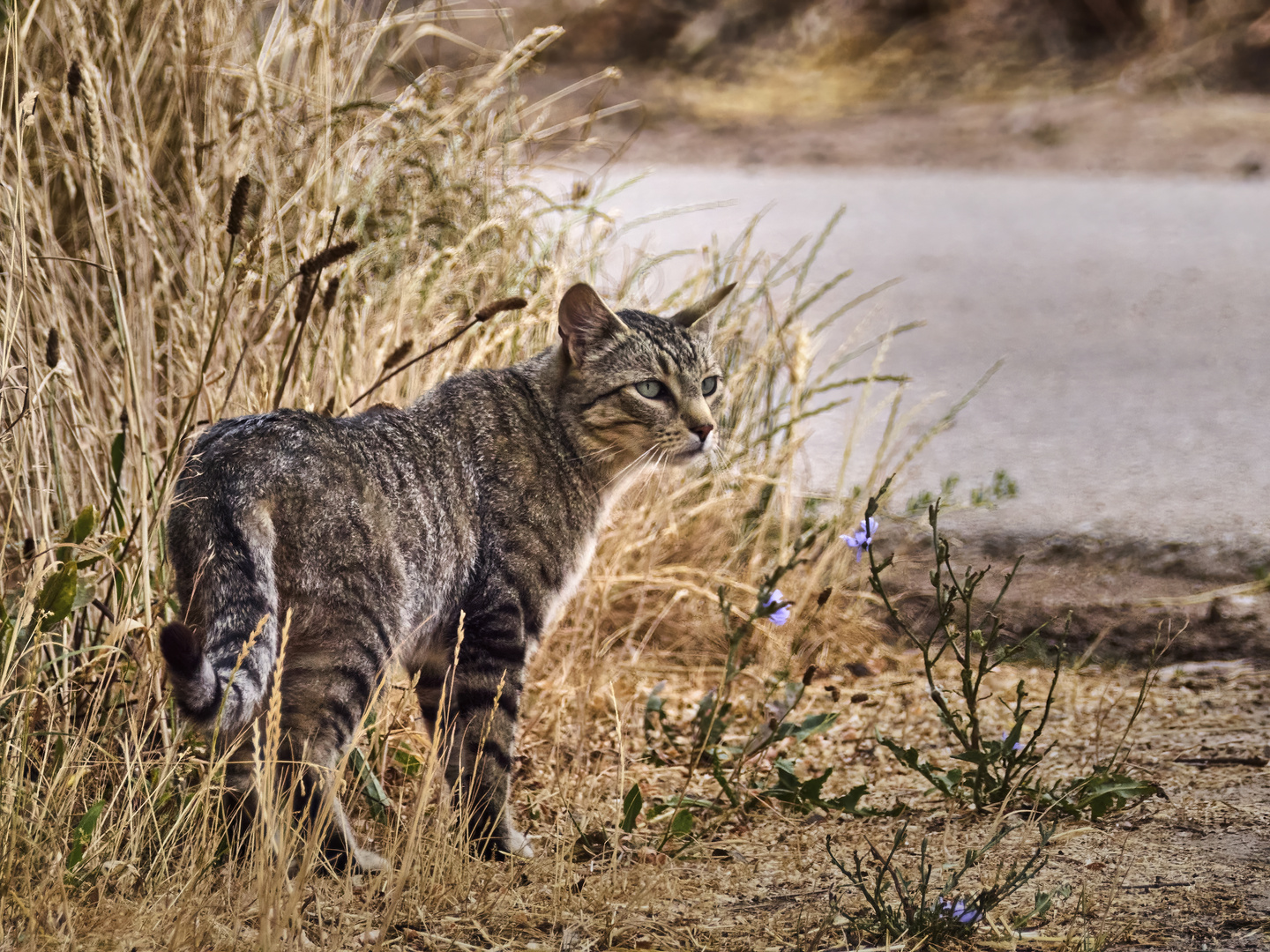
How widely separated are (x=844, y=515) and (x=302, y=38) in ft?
7.17

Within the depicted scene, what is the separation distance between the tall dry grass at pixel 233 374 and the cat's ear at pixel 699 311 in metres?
0.35

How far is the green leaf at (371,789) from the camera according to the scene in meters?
2.68

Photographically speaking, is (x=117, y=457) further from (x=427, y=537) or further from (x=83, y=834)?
(x=83, y=834)

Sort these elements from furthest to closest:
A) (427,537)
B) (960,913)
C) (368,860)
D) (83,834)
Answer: (427,537) < (368,860) < (83,834) < (960,913)

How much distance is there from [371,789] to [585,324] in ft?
3.61

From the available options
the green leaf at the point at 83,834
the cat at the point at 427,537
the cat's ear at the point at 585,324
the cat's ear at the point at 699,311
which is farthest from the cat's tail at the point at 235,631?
the cat's ear at the point at 699,311

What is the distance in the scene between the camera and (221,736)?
92.6 inches

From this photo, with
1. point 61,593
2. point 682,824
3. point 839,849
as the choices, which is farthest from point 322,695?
point 839,849

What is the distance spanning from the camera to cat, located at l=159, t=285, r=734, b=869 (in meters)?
2.30

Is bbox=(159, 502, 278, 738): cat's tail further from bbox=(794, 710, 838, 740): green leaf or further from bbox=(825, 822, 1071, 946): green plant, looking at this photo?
bbox=(794, 710, 838, 740): green leaf

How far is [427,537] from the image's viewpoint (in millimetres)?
2605

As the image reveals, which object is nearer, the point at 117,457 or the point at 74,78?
the point at 74,78

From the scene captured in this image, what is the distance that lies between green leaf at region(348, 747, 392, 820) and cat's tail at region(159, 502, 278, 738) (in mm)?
409

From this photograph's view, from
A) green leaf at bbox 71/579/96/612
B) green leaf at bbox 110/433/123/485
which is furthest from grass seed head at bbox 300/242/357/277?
green leaf at bbox 71/579/96/612
